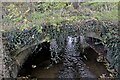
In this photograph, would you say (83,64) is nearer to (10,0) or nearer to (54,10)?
(54,10)

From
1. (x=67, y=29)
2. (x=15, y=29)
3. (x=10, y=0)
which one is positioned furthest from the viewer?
(x=10, y=0)

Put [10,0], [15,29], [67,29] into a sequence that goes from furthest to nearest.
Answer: [10,0] → [67,29] → [15,29]

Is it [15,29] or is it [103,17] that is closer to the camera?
[15,29]

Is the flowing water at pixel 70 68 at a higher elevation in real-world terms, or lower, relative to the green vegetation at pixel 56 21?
lower

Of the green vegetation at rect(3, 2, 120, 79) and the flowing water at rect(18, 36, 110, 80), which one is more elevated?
the green vegetation at rect(3, 2, 120, 79)

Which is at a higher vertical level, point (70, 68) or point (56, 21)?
point (56, 21)

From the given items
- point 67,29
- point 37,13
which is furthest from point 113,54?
point 37,13

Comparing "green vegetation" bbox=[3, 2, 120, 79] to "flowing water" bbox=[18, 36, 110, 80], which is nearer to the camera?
"green vegetation" bbox=[3, 2, 120, 79]

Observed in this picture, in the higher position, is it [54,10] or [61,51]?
[54,10]

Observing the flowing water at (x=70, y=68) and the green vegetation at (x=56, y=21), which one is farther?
the flowing water at (x=70, y=68)

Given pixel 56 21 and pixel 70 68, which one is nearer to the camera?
pixel 56 21

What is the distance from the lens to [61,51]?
4.32 m

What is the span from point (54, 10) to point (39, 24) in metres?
0.56

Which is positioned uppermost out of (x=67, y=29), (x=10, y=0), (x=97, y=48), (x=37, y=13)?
(x=10, y=0)
